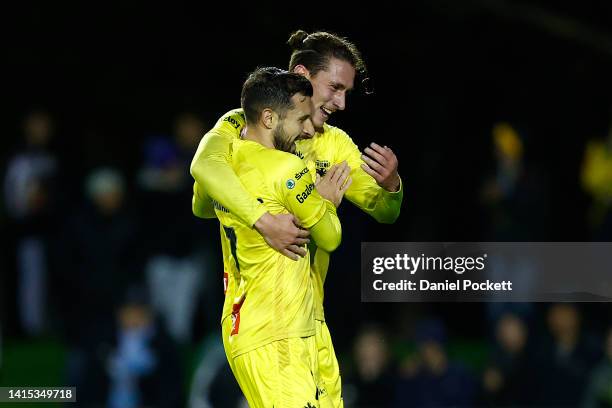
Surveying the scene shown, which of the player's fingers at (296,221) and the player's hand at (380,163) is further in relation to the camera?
the player's hand at (380,163)

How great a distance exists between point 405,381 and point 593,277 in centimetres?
247

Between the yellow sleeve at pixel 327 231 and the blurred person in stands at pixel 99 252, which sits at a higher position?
the blurred person in stands at pixel 99 252

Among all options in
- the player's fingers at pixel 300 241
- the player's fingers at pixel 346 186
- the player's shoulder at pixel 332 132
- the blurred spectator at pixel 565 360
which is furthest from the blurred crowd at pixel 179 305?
the player's fingers at pixel 300 241

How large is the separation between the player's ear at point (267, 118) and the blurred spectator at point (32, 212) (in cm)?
631

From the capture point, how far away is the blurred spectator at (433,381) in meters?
10.1

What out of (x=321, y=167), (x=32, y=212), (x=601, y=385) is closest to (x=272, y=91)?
(x=321, y=167)

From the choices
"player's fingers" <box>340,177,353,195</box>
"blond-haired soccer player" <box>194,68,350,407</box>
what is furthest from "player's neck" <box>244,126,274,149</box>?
"player's fingers" <box>340,177,353,195</box>

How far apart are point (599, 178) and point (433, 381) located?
100 inches

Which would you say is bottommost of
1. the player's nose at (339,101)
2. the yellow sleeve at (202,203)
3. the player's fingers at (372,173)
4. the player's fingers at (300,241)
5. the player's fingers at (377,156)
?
the player's fingers at (300,241)

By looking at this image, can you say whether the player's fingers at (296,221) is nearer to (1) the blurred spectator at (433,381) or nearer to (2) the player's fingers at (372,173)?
(2) the player's fingers at (372,173)

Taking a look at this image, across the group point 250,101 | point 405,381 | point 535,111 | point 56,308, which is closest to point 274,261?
point 250,101

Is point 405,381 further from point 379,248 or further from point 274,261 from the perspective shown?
point 274,261

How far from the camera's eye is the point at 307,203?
217 inches

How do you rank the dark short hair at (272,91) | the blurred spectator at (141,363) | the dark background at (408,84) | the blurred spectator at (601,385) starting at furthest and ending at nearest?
the dark background at (408,84) → the blurred spectator at (141,363) → the blurred spectator at (601,385) → the dark short hair at (272,91)
